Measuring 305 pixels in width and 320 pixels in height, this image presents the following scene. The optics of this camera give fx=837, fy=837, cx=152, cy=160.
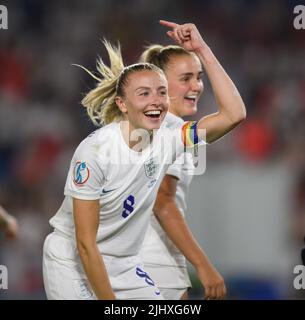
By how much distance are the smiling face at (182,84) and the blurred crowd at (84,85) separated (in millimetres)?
3199

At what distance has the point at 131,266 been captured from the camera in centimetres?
434

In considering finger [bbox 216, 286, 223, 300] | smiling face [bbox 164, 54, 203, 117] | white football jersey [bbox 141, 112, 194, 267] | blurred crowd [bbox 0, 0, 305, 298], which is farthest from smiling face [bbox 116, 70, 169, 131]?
blurred crowd [bbox 0, 0, 305, 298]

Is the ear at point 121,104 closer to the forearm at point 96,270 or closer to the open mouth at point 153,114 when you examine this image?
the open mouth at point 153,114

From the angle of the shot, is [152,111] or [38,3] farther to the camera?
[38,3]

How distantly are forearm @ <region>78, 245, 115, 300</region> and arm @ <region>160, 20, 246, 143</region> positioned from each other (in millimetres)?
845

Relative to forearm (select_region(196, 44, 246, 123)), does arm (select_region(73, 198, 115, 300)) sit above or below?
below

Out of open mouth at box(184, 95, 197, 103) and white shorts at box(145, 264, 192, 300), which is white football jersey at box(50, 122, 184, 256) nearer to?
white shorts at box(145, 264, 192, 300)

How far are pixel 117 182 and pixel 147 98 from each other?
17.9 inches

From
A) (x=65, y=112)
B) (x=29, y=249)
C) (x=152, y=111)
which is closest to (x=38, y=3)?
(x=65, y=112)

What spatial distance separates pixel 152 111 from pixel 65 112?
5154mm

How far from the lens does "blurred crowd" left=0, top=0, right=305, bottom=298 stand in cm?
838

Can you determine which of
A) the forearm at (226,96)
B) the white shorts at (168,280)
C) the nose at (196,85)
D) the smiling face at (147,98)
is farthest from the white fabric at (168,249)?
the forearm at (226,96)
